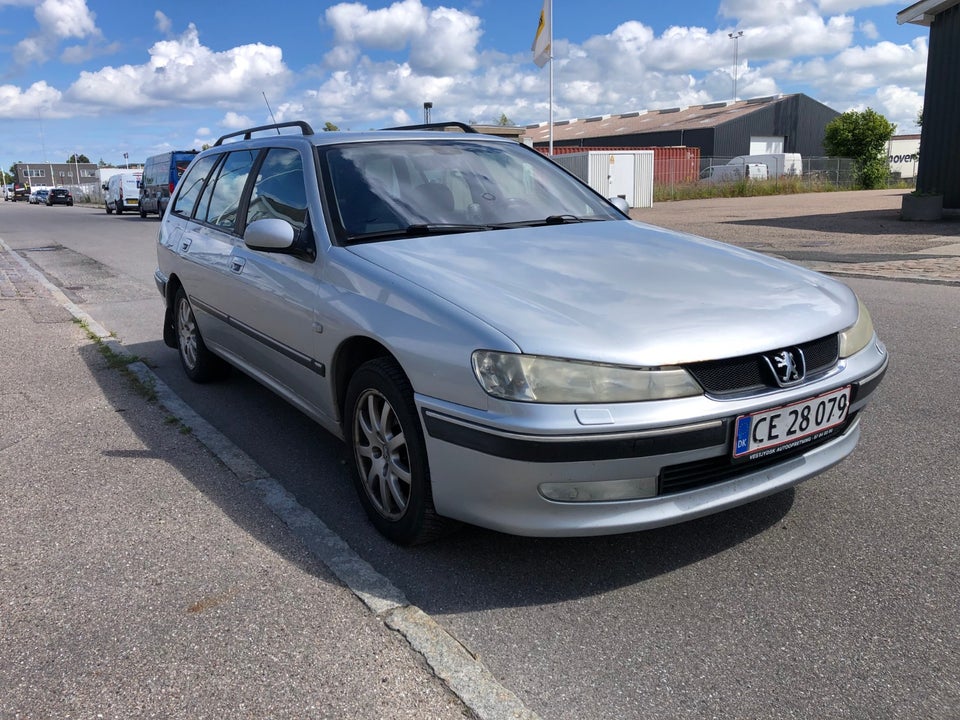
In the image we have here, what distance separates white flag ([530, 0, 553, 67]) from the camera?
70.6 ft

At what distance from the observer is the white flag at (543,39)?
848 inches

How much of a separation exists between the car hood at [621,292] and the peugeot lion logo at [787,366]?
0.04 metres

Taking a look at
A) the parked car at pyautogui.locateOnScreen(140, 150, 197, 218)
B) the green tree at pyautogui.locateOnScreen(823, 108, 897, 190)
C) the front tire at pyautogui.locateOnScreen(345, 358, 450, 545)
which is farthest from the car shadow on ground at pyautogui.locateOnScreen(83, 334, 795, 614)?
the green tree at pyautogui.locateOnScreen(823, 108, 897, 190)

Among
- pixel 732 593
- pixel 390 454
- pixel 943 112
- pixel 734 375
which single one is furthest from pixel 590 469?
pixel 943 112

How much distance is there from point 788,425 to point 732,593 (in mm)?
602

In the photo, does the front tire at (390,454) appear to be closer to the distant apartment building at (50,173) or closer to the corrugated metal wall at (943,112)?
the corrugated metal wall at (943,112)

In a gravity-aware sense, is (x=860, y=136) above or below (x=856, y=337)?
above

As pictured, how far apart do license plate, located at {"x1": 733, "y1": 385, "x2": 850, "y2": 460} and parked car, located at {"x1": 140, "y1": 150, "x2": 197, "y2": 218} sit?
26.4m

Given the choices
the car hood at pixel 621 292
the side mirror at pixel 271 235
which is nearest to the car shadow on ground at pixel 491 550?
the car hood at pixel 621 292

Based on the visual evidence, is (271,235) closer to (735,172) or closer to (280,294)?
(280,294)

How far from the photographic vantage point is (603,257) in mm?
3455

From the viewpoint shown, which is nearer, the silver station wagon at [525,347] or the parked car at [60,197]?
the silver station wagon at [525,347]

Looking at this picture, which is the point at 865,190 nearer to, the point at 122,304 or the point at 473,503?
the point at 122,304

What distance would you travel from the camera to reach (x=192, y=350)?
585cm
